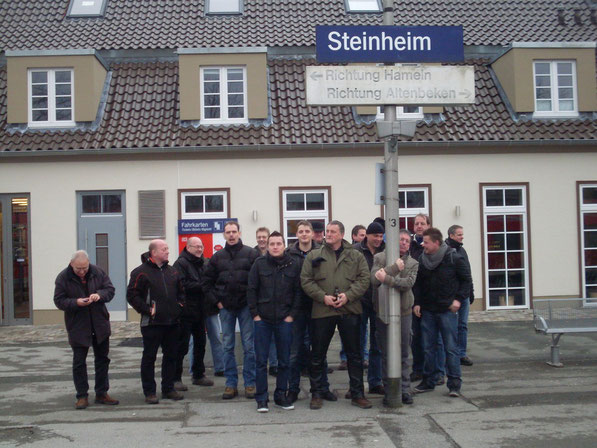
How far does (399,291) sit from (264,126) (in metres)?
8.45

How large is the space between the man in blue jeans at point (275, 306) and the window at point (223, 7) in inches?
462

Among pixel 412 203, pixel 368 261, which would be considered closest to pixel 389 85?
pixel 368 261

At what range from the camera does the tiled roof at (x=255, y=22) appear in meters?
16.4

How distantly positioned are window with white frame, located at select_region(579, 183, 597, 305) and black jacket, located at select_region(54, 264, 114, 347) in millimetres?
11458

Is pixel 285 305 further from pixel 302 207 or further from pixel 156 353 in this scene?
pixel 302 207

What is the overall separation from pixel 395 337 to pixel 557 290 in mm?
9171

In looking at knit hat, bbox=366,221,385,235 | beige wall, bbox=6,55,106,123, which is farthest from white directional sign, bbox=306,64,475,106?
beige wall, bbox=6,55,106,123

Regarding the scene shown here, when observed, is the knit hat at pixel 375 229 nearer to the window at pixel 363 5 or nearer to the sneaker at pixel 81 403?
the sneaker at pixel 81 403

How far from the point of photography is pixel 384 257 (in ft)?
24.3

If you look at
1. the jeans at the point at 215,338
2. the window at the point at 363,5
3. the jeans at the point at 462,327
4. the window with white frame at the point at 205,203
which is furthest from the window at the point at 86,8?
the jeans at the point at 462,327

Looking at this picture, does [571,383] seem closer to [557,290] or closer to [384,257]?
[384,257]

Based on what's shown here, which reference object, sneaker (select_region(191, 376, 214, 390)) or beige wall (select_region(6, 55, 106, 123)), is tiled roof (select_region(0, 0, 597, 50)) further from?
sneaker (select_region(191, 376, 214, 390))

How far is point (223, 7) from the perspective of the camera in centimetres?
1775

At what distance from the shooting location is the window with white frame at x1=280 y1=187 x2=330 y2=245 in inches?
584
